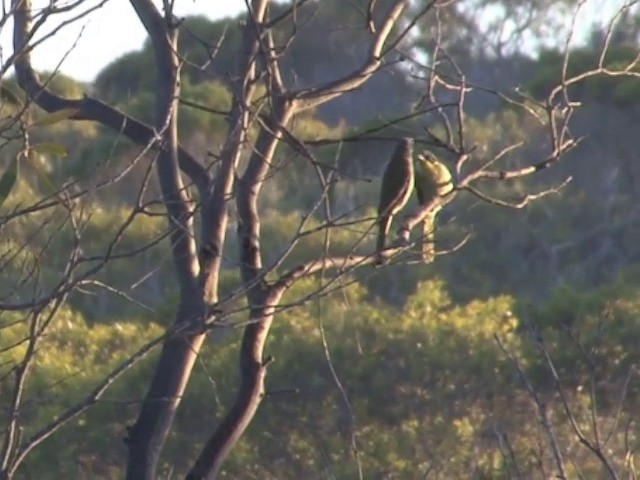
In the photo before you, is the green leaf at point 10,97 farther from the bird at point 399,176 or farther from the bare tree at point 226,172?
the bird at point 399,176

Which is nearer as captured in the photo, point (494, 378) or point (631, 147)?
point (494, 378)

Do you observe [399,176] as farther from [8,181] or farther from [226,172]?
[8,181]

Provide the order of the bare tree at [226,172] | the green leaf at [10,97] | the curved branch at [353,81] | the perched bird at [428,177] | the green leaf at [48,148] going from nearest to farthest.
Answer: the green leaf at [48,148]
the green leaf at [10,97]
the bare tree at [226,172]
the curved branch at [353,81]
the perched bird at [428,177]

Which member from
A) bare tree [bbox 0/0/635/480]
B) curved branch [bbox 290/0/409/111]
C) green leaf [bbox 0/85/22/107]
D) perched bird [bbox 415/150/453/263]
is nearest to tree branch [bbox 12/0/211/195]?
bare tree [bbox 0/0/635/480]

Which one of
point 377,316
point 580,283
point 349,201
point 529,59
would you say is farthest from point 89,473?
point 529,59

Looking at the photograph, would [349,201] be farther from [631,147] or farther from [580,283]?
[631,147]

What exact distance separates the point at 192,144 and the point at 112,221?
16.8 feet

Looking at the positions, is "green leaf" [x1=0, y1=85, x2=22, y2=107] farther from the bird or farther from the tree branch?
the bird

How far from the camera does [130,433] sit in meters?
3.56

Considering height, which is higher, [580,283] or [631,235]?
[631,235]

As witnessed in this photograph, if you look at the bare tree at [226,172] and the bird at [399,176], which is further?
the bird at [399,176]

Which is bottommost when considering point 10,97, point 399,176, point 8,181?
point 8,181

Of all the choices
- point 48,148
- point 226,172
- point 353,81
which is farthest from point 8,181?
point 353,81

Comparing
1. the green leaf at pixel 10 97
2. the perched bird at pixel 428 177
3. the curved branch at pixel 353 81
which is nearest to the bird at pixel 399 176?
the perched bird at pixel 428 177
